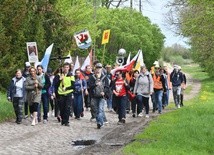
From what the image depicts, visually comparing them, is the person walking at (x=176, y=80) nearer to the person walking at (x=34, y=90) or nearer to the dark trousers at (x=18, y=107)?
the person walking at (x=34, y=90)

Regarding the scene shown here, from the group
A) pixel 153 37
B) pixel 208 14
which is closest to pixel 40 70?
pixel 208 14

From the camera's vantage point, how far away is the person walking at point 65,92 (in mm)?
17234

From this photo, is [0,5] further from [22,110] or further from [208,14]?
[208,14]

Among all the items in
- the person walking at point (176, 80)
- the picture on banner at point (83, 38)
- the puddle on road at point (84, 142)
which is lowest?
the puddle on road at point (84, 142)

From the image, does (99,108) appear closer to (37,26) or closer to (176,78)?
(176,78)

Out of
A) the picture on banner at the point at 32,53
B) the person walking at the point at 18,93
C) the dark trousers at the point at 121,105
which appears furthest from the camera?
the picture on banner at the point at 32,53

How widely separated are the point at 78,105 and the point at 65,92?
2.08 meters

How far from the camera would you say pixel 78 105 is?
19297 millimetres

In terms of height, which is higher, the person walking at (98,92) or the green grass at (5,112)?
the person walking at (98,92)

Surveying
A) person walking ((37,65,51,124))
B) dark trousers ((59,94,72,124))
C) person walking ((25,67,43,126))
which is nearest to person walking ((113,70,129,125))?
dark trousers ((59,94,72,124))

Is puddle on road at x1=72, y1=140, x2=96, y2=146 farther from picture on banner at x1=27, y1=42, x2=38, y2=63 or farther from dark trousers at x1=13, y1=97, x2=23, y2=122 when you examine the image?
picture on banner at x1=27, y1=42, x2=38, y2=63

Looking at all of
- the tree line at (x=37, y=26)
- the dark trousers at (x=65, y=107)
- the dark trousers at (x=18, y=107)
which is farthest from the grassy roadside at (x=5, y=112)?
the tree line at (x=37, y=26)

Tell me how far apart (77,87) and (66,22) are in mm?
13878

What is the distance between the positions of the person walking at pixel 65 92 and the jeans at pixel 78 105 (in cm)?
188
